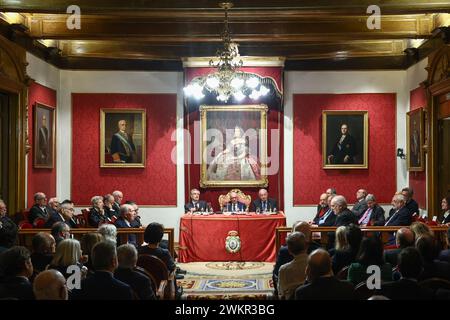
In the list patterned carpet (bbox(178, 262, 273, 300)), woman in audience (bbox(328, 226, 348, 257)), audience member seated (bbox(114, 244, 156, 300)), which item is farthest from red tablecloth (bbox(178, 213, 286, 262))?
audience member seated (bbox(114, 244, 156, 300))

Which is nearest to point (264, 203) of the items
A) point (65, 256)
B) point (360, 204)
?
point (360, 204)

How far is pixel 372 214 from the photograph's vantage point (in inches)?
423

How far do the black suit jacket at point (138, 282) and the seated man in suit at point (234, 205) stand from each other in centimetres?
751

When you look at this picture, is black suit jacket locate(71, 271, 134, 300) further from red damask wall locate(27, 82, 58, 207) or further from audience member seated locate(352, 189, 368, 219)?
audience member seated locate(352, 189, 368, 219)

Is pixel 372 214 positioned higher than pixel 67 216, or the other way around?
pixel 67 216

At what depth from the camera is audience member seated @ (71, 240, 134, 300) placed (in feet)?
13.7

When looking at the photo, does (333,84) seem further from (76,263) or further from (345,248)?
(76,263)

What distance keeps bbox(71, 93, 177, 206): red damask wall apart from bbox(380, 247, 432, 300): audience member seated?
902 centimetres

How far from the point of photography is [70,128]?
42.0ft

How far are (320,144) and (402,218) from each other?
11.3 ft

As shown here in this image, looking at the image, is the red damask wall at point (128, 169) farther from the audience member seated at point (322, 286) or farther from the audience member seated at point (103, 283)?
the audience member seated at point (322, 286)

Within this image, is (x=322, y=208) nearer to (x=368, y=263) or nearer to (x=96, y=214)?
(x=96, y=214)
